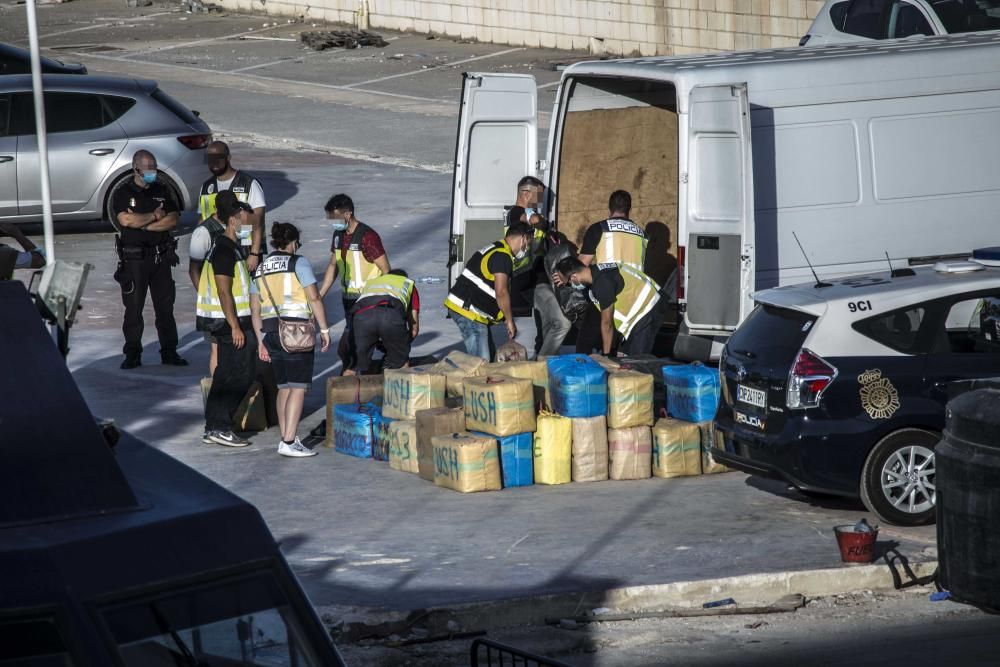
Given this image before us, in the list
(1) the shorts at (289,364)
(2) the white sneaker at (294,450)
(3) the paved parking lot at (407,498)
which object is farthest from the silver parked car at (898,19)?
(2) the white sneaker at (294,450)

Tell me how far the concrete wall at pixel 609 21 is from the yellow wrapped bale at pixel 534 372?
684 inches

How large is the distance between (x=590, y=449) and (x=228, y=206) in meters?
3.27

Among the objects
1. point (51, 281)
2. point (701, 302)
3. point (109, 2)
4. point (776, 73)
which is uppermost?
point (109, 2)

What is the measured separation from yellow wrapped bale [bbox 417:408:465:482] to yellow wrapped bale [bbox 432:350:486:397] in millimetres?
428

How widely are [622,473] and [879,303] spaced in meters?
2.15

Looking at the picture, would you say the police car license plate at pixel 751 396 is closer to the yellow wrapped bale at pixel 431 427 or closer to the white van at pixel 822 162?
the white van at pixel 822 162

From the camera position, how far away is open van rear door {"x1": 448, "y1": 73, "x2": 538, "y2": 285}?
1403 centimetres

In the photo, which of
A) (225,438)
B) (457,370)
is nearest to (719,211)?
(457,370)

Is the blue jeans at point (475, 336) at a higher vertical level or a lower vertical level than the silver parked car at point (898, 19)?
lower

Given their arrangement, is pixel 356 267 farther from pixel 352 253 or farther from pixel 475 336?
pixel 475 336

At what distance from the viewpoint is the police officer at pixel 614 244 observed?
12.8 metres

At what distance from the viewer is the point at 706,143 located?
471 inches

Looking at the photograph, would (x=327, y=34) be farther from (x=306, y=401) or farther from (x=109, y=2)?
(x=306, y=401)

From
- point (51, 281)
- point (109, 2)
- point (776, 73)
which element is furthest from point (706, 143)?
point (109, 2)
